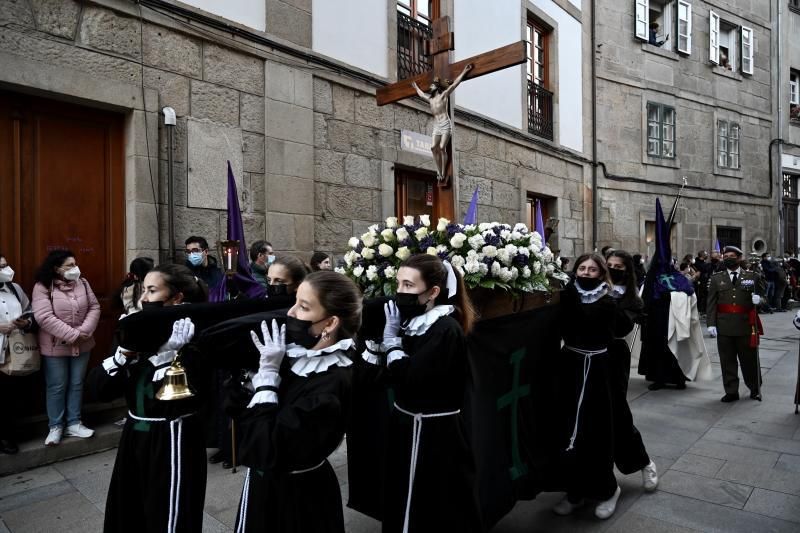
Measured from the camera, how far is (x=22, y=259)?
16.0ft

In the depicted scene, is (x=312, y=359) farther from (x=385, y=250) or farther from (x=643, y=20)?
(x=643, y=20)

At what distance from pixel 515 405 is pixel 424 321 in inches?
41.5

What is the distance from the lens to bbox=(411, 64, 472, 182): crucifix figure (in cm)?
518

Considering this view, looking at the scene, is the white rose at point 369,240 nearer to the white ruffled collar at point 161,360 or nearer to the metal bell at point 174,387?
the white ruffled collar at point 161,360

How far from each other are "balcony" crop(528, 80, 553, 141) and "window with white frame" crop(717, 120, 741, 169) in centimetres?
795

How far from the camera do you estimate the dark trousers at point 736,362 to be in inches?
245

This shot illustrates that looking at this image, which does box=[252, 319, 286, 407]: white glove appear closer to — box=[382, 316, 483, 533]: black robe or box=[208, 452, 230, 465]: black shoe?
box=[382, 316, 483, 533]: black robe

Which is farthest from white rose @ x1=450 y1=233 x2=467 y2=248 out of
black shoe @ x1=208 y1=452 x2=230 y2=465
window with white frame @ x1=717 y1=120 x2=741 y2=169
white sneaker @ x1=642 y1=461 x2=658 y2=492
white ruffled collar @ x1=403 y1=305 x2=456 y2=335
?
window with white frame @ x1=717 y1=120 x2=741 y2=169

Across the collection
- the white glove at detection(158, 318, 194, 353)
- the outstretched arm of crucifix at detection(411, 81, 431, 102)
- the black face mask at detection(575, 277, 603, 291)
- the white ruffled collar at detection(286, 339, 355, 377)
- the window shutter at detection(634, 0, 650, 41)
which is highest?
the window shutter at detection(634, 0, 650, 41)

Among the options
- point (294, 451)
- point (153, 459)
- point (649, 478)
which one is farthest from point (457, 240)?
point (649, 478)

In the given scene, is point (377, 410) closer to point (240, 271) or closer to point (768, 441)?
point (240, 271)

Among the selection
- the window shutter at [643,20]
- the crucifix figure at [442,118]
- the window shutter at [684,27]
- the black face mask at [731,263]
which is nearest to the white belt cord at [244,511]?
the crucifix figure at [442,118]

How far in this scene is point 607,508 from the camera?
348 centimetres

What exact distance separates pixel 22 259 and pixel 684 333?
697 centimetres
